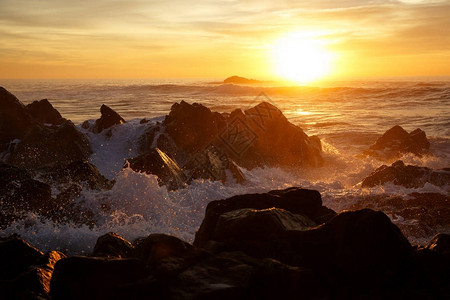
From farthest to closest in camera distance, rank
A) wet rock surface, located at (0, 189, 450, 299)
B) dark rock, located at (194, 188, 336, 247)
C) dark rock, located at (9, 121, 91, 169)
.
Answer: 1. dark rock, located at (9, 121, 91, 169)
2. dark rock, located at (194, 188, 336, 247)
3. wet rock surface, located at (0, 189, 450, 299)

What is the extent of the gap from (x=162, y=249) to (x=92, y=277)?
2.77ft

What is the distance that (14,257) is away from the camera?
537 cm

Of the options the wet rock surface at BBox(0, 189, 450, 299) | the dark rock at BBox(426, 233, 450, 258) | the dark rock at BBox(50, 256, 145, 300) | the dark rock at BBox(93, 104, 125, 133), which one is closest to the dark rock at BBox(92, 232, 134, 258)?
the wet rock surface at BBox(0, 189, 450, 299)

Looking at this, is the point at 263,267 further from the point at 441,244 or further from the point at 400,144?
the point at 400,144

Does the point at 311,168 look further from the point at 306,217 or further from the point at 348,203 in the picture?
the point at 306,217

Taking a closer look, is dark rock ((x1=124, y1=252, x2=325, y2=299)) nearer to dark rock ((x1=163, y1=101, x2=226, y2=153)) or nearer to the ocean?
the ocean

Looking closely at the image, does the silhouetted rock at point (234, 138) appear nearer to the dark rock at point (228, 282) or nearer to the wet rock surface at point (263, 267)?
the wet rock surface at point (263, 267)

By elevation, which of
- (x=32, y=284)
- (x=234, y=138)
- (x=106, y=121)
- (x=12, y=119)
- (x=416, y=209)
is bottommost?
(x=416, y=209)

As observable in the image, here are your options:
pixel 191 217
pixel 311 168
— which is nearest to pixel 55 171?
pixel 191 217

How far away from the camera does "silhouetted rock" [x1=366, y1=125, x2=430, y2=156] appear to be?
1991cm

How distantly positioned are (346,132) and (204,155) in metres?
17.2

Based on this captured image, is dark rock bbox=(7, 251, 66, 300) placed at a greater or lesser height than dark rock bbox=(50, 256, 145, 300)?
lesser

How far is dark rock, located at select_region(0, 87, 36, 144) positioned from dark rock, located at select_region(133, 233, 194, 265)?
1363 centimetres

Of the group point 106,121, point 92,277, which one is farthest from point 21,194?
point 106,121
